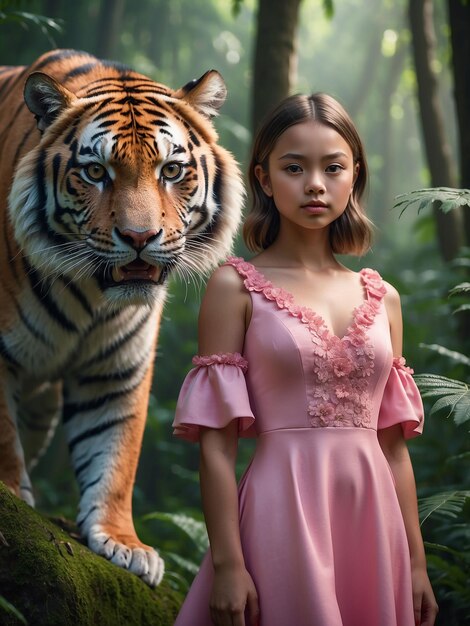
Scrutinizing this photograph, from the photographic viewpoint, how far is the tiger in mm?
2994

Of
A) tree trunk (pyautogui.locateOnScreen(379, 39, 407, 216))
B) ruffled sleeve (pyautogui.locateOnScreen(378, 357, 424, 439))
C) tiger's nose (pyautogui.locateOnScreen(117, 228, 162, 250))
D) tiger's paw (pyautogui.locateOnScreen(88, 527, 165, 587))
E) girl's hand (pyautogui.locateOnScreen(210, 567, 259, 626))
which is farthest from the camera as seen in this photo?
tree trunk (pyautogui.locateOnScreen(379, 39, 407, 216))

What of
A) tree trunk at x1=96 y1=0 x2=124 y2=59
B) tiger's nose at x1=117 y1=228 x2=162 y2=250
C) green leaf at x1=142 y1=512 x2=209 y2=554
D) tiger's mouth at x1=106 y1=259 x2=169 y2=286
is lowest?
green leaf at x1=142 y1=512 x2=209 y2=554

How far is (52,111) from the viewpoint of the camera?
3.24 meters

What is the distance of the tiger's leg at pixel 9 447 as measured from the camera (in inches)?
131

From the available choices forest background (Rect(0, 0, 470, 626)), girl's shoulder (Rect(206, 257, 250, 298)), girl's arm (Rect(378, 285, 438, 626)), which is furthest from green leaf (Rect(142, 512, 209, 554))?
girl's shoulder (Rect(206, 257, 250, 298))

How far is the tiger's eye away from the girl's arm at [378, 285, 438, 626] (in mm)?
1131

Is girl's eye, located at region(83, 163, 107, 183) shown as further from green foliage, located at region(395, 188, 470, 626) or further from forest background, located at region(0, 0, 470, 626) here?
green foliage, located at region(395, 188, 470, 626)

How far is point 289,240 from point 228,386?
Answer: 0.49m

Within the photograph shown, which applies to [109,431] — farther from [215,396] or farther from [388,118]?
[388,118]

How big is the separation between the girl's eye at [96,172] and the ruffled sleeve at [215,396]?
3.41 feet

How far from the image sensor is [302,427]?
7.36 feet

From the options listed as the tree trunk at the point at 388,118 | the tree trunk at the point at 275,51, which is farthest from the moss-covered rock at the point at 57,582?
the tree trunk at the point at 388,118

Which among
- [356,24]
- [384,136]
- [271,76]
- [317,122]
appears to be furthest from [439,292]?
[356,24]

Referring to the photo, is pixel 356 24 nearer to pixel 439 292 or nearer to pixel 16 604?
pixel 439 292
